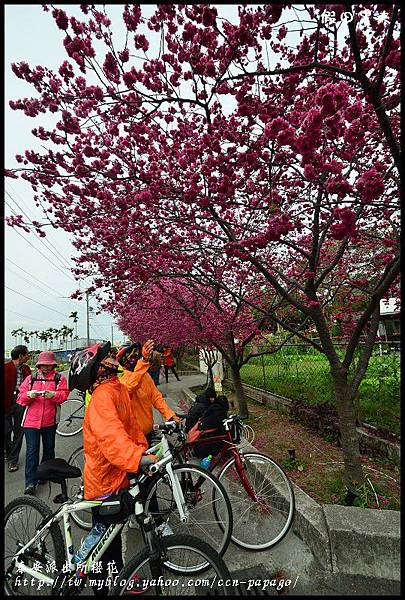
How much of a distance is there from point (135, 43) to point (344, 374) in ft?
14.5

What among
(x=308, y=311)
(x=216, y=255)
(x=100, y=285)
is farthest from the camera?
(x=100, y=285)

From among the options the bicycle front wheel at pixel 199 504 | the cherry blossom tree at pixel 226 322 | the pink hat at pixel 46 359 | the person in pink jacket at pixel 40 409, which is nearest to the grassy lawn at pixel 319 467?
the cherry blossom tree at pixel 226 322

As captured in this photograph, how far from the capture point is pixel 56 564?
2195 millimetres

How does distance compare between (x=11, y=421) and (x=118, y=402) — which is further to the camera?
(x=11, y=421)

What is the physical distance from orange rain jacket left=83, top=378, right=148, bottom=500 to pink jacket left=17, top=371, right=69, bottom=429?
2.30 m

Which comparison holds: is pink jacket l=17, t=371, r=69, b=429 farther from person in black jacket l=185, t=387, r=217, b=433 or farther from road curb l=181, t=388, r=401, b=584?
road curb l=181, t=388, r=401, b=584

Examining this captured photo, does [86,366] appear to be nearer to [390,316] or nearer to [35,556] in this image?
[35,556]

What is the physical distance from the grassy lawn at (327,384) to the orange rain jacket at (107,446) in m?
4.03

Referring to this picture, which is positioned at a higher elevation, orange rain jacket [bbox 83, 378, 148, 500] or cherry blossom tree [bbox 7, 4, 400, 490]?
cherry blossom tree [bbox 7, 4, 400, 490]

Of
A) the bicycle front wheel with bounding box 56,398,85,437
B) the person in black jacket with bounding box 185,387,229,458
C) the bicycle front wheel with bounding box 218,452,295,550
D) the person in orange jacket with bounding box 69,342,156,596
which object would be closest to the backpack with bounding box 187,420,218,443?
the person in black jacket with bounding box 185,387,229,458

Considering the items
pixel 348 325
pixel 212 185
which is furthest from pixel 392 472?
pixel 212 185

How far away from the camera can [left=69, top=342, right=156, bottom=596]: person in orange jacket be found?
196 cm

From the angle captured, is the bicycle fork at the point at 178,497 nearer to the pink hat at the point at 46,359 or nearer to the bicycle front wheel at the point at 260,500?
the bicycle front wheel at the point at 260,500

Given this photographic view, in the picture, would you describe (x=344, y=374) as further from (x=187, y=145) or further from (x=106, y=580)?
(x=187, y=145)
